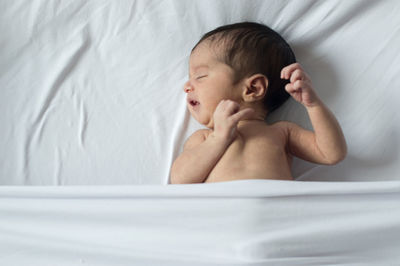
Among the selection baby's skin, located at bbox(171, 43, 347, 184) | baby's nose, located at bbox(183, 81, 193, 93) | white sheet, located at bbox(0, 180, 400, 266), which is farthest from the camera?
baby's nose, located at bbox(183, 81, 193, 93)

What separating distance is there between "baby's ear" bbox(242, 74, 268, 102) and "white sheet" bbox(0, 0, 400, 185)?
110 mm

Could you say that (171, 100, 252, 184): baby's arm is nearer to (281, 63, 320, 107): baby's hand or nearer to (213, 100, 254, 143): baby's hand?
(213, 100, 254, 143): baby's hand

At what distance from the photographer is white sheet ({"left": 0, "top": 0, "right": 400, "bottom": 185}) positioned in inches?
39.6

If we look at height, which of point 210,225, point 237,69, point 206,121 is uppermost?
point 237,69

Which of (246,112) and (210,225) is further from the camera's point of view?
(246,112)

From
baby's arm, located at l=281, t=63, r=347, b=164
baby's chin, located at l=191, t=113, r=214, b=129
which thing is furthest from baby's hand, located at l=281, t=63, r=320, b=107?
baby's chin, located at l=191, t=113, r=214, b=129

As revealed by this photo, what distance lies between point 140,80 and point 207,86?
22 cm

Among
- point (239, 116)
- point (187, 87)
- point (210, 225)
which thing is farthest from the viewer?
point (187, 87)

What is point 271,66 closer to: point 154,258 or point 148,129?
point 148,129

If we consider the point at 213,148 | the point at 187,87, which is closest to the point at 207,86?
the point at 187,87

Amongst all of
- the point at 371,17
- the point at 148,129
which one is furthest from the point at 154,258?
the point at 371,17

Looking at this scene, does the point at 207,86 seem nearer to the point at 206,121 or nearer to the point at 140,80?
the point at 206,121

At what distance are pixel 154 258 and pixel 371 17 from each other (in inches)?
31.9

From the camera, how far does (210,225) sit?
2.56ft
